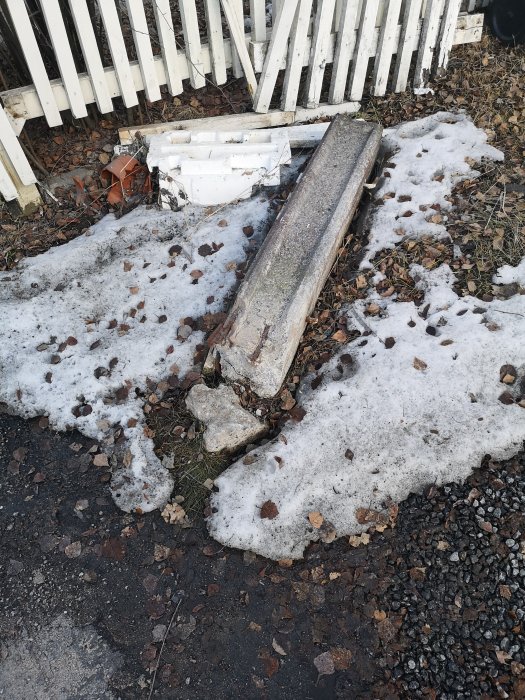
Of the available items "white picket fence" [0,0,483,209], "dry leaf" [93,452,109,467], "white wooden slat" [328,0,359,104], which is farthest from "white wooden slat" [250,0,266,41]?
"dry leaf" [93,452,109,467]

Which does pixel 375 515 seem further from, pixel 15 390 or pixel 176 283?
pixel 15 390

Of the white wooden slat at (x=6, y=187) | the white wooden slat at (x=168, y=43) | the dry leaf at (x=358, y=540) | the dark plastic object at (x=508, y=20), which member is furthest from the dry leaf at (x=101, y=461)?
the dark plastic object at (x=508, y=20)

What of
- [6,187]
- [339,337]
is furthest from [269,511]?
[6,187]

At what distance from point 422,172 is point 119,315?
2.48 m

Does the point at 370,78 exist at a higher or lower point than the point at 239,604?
higher

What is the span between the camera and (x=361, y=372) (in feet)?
11.1

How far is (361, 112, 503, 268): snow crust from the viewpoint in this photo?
4.03m

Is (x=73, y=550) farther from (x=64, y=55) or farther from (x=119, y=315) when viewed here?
(x=64, y=55)

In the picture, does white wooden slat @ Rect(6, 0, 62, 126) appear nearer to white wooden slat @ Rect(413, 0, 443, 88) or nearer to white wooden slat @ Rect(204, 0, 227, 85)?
white wooden slat @ Rect(204, 0, 227, 85)

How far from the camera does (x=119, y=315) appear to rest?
12.7ft

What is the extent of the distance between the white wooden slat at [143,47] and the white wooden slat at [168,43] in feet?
0.32

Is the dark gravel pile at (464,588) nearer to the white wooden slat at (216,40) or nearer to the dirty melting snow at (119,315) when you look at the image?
the dirty melting snow at (119,315)

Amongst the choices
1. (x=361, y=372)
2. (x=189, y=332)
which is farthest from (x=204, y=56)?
(x=361, y=372)

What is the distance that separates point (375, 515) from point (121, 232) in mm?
2672
